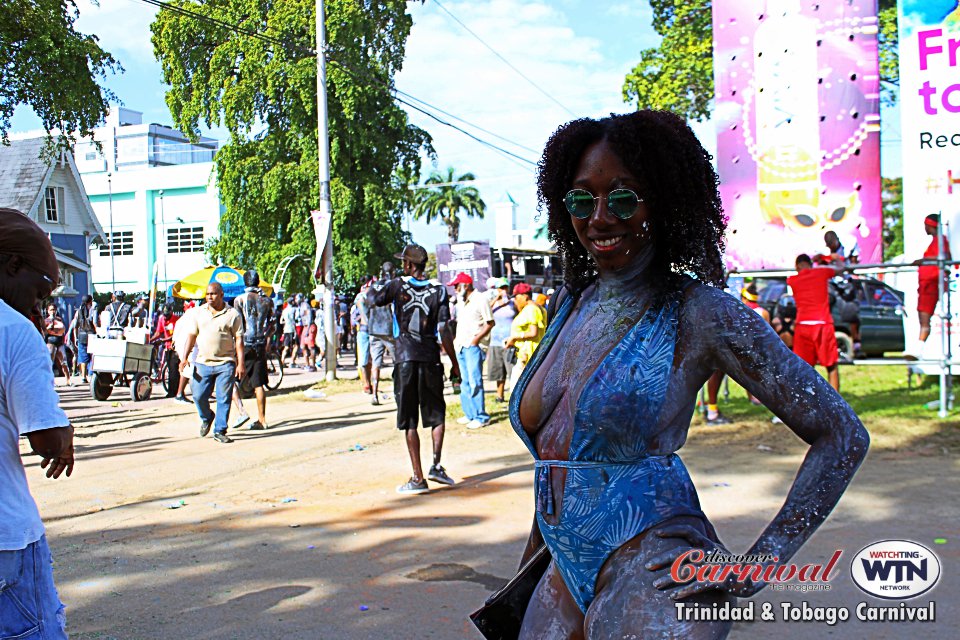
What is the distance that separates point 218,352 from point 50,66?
6748 mm

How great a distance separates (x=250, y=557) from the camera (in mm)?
6059

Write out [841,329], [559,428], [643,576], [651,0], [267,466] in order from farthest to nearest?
[651,0] → [841,329] → [267,466] → [559,428] → [643,576]

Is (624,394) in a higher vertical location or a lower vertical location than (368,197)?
lower

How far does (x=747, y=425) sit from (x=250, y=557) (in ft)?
22.2

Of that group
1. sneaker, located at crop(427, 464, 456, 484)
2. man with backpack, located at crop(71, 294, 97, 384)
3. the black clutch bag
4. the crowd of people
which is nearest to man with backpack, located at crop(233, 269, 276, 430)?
sneaker, located at crop(427, 464, 456, 484)

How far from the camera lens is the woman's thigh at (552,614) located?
2.17 metres

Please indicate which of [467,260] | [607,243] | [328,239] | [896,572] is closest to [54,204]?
[467,260]

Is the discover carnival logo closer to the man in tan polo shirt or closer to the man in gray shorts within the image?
the man in tan polo shirt

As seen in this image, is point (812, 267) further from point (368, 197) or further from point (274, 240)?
point (274, 240)

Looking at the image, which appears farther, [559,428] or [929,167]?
[929,167]

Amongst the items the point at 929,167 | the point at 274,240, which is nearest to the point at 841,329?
the point at 929,167

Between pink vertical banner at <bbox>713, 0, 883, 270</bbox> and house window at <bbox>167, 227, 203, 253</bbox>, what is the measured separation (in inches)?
1808

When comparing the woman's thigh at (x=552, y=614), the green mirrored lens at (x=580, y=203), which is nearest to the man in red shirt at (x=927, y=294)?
the green mirrored lens at (x=580, y=203)

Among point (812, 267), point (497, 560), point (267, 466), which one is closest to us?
point (497, 560)
